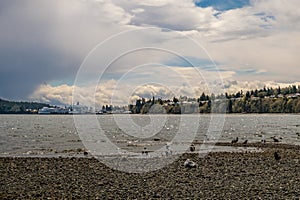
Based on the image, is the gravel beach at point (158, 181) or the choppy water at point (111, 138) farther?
the choppy water at point (111, 138)

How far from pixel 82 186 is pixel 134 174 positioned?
461 cm

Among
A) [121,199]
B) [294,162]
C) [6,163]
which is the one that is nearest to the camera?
[121,199]

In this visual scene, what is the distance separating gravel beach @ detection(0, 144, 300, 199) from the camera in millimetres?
19000

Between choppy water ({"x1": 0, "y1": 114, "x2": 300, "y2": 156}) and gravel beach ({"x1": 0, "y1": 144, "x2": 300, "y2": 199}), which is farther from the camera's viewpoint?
choppy water ({"x1": 0, "y1": 114, "x2": 300, "y2": 156})

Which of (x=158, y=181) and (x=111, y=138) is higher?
(x=158, y=181)

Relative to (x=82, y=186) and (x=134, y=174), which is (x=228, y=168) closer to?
(x=134, y=174)

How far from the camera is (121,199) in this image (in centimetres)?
1811

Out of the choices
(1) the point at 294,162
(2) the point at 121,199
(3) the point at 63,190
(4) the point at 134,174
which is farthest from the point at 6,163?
(1) the point at 294,162

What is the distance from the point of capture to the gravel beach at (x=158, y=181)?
62.3 feet

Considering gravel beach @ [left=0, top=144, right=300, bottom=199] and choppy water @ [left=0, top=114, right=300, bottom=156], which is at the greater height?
gravel beach @ [left=0, top=144, right=300, bottom=199]

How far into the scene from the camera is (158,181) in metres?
22.9

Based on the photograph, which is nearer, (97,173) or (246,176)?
(246,176)

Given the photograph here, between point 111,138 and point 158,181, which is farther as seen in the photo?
point 111,138

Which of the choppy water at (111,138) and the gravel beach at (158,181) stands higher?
the gravel beach at (158,181)
